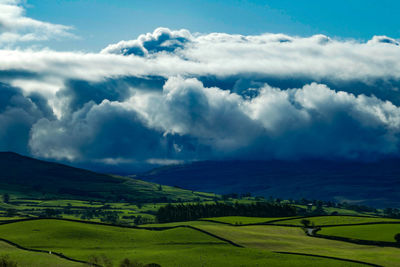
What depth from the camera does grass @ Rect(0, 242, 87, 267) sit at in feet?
461

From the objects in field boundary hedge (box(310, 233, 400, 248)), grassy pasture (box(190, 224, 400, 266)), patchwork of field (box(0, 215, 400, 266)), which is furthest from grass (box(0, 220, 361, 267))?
field boundary hedge (box(310, 233, 400, 248))

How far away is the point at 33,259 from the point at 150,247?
39.8m

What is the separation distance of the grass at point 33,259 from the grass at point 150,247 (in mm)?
7995

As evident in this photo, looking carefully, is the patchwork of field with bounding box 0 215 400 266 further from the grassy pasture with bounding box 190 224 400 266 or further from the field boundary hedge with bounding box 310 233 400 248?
the field boundary hedge with bounding box 310 233 400 248

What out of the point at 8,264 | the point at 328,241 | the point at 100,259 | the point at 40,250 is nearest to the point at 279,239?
the point at 328,241

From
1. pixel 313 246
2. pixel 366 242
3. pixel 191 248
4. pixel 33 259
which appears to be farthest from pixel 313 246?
pixel 33 259

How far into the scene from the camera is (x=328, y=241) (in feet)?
623

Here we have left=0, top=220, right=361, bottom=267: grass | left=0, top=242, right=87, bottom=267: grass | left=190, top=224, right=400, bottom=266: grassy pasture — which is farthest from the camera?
left=190, top=224, right=400, bottom=266: grassy pasture

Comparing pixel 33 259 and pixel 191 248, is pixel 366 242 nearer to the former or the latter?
pixel 191 248

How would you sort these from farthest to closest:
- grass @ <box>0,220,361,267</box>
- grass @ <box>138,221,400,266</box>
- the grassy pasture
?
1. grass @ <box>138,221,400,266</box>
2. the grassy pasture
3. grass @ <box>0,220,361,267</box>

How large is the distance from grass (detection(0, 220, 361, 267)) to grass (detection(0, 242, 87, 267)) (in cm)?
799

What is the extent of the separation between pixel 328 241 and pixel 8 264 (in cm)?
11234

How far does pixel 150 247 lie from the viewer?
175 meters

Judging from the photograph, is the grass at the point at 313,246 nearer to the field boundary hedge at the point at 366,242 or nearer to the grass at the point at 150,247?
the field boundary hedge at the point at 366,242
